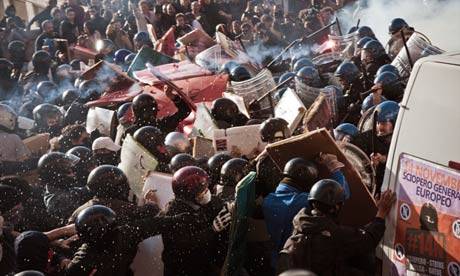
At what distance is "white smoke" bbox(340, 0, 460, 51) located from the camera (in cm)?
1297

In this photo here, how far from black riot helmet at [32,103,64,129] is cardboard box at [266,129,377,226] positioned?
4.89 metres

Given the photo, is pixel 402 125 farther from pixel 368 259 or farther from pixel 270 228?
pixel 270 228

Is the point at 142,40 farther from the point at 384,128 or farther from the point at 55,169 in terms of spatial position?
the point at 384,128

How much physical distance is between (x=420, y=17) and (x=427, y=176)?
10.5m

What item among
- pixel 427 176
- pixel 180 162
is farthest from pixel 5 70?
pixel 427 176

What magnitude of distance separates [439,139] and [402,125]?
33 centimetres

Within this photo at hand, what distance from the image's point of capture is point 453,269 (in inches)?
151

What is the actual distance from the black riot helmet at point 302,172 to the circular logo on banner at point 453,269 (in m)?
1.32

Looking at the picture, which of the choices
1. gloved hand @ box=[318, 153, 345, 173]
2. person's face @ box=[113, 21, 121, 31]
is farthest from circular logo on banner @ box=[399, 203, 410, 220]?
person's face @ box=[113, 21, 121, 31]

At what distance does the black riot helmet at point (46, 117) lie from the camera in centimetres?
934

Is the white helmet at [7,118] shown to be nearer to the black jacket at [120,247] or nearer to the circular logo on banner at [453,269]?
the black jacket at [120,247]

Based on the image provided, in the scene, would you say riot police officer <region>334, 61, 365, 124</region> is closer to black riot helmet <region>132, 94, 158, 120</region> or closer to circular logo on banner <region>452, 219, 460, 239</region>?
black riot helmet <region>132, 94, 158, 120</region>

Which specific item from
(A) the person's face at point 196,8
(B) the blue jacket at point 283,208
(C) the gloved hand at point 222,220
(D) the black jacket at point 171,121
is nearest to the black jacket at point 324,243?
(B) the blue jacket at point 283,208

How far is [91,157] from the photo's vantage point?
727cm
